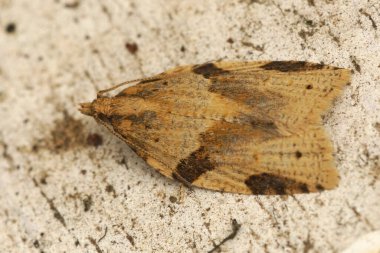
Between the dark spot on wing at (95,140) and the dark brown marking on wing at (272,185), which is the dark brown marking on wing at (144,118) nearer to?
the dark spot on wing at (95,140)

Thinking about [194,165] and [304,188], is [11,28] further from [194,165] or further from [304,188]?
[304,188]

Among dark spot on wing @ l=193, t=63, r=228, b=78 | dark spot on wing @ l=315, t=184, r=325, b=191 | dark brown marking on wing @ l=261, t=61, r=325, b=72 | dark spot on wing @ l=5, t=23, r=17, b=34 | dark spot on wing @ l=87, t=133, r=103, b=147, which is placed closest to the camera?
dark spot on wing @ l=315, t=184, r=325, b=191

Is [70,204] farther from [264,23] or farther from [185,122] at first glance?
[264,23]

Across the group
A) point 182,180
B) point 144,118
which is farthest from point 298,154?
point 144,118

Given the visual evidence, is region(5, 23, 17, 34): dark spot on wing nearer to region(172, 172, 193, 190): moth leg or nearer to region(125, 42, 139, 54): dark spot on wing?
region(125, 42, 139, 54): dark spot on wing

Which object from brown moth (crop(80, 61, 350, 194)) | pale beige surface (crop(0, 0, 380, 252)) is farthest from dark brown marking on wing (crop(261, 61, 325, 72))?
pale beige surface (crop(0, 0, 380, 252))

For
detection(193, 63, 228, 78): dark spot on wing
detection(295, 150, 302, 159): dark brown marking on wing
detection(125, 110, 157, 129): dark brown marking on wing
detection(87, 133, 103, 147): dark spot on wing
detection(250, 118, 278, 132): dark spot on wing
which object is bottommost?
detection(87, 133, 103, 147): dark spot on wing

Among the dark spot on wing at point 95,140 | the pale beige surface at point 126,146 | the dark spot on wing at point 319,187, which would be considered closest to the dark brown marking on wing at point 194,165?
the pale beige surface at point 126,146
